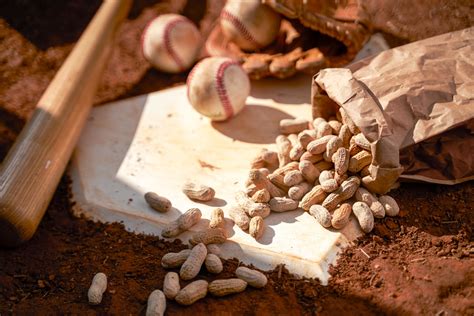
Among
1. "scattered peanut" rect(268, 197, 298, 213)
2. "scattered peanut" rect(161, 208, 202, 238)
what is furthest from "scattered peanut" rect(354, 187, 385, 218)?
"scattered peanut" rect(161, 208, 202, 238)

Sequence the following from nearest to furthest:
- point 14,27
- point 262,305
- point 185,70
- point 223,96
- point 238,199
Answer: point 262,305 < point 238,199 < point 223,96 < point 185,70 < point 14,27

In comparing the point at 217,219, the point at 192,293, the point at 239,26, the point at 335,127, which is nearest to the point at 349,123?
the point at 335,127

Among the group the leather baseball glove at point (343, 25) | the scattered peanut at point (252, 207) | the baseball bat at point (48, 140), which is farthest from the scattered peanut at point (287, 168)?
the baseball bat at point (48, 140)

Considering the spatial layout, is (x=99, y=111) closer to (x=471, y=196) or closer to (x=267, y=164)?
(x=267, y=164)

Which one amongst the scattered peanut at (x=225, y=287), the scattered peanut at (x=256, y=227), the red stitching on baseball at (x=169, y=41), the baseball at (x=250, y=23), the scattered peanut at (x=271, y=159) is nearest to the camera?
the scattered peanut at (x=225, y=287)

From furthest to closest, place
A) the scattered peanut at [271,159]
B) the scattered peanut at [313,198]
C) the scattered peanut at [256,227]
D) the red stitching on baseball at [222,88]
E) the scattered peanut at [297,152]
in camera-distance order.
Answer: the red stitching on baseball at [222,88] < the scattered peanut at [271,159] < the scattered peanut at [297,152] < the scattered peanut at [313,198] < the scattered peanut at [256,227]

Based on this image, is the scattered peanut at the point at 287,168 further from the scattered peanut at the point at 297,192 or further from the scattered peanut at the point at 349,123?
the scattered peanut at the point at 349,123

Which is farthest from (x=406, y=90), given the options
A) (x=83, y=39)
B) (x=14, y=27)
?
(x=14, y=27)
